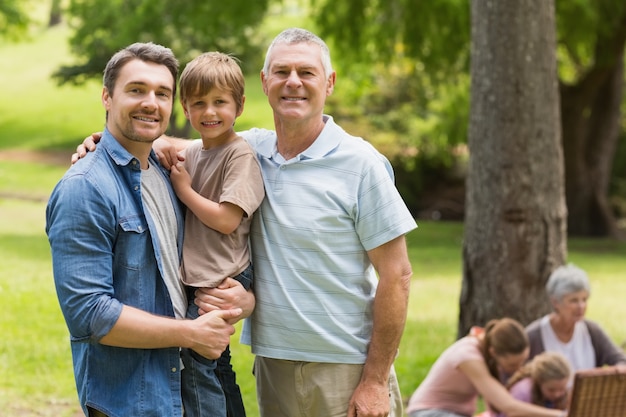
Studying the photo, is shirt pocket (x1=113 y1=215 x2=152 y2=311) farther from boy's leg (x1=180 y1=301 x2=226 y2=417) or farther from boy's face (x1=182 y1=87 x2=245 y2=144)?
boy's face (x1=182 y1=87 x2=245 y2=144)

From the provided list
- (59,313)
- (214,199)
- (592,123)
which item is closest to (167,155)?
(214,199)

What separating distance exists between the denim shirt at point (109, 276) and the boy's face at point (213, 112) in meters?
0.33

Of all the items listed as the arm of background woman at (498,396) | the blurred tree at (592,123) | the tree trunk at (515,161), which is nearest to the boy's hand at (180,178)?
the arm of background woman at (498,396)

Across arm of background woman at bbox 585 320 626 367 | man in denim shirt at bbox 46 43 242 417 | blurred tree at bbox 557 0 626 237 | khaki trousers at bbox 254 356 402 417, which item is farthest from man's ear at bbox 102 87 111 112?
blurred tree at bbox 557 0 626 237

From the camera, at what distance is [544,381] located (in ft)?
18.6

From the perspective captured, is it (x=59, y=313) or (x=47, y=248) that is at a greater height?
(x=59, y=313)

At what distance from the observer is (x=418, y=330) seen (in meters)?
10.5

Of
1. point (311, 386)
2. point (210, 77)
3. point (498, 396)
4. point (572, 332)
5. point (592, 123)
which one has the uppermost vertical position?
point (210, 77)

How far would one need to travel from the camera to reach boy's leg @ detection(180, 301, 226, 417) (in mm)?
3229

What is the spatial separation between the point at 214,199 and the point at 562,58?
21.9 metres

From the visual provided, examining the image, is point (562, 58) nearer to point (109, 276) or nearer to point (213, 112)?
point (213, 112)

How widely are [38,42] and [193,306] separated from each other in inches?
1975

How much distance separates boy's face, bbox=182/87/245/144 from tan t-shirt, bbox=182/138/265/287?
0.07m

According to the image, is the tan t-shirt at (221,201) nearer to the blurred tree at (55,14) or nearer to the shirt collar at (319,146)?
the shirt collar at (319,146)
